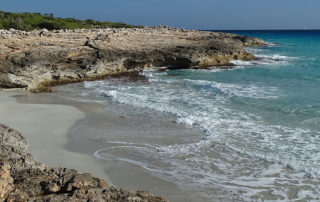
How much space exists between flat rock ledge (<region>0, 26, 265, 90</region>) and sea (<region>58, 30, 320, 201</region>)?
5.41 ft

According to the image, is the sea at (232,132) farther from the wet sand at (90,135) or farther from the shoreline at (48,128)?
the shoreline at (48,128)

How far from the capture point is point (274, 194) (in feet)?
23.4

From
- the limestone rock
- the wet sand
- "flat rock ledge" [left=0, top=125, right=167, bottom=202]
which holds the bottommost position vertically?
the wet sand

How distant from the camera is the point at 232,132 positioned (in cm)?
1109

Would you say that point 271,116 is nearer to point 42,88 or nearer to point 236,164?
point 236,164

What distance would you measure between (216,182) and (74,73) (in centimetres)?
1583

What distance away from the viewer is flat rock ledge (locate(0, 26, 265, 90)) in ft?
63.5

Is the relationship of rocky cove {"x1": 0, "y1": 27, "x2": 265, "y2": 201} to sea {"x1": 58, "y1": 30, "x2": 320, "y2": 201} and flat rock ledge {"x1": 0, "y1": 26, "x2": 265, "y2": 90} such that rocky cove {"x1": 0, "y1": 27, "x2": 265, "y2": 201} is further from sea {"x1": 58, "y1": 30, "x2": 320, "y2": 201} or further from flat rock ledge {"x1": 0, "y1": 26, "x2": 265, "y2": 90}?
sea {"x1": 58, "y1": 30, "x2": 320, "y2": 201}

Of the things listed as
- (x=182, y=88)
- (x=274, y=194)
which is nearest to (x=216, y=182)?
(x=274, y=194)

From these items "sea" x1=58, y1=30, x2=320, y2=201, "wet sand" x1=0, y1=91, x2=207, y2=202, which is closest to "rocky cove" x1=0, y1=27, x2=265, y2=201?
"sea" x1=58, y1=30, x2=320, y2=201

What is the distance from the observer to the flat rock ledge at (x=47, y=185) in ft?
14.6

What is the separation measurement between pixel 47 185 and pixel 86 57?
60.0 feet

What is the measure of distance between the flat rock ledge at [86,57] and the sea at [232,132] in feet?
5.41

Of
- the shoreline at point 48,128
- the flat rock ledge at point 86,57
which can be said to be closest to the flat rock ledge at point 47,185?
the shoreline at point 48,128
